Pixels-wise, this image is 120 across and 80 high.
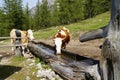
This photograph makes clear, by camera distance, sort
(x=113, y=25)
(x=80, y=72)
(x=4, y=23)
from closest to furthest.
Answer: (x=113, y=25) → (x=80, y=72) → (x=4, y=23)

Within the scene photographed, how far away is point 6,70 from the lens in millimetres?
13398

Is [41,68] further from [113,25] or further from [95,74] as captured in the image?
[113,25]

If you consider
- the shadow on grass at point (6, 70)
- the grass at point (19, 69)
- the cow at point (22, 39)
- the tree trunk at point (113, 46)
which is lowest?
the shadow on grass at point (6, 70)

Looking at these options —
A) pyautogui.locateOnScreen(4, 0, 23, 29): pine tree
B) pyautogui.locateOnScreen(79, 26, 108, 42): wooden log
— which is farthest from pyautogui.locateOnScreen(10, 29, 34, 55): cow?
pyautogui.locateOnScreen(4, 0, 23, 29): pine tree

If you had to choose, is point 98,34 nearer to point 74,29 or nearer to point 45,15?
point 74,29

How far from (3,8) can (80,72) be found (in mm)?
37099

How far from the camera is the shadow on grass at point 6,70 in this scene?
12445 mm

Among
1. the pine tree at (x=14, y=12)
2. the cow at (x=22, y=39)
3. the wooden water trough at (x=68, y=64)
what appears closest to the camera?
the wooden water trough at (x=68, y=64)

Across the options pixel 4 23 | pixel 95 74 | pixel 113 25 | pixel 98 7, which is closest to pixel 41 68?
pixel 95 74

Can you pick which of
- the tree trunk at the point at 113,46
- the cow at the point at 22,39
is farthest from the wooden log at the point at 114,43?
the cow at the point at 22,39

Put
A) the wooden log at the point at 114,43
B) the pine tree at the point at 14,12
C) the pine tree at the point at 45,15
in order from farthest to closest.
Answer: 1. the pine tree at the point at 45,15
2. the pine tree at the point at 14,12
3. the wooden log at the point at 114,43

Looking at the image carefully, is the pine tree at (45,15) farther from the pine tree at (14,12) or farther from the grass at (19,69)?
the grass at (19,69)

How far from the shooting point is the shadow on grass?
12.4m

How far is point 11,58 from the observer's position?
1530 centimetres
